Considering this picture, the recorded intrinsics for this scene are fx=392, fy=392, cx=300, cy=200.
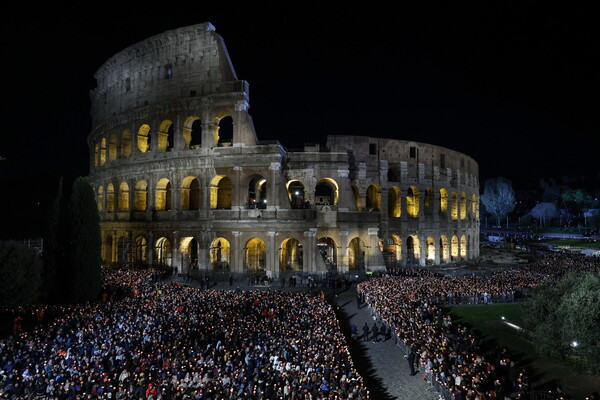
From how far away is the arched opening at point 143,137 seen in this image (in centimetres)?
4003

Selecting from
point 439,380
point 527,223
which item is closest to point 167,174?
point 439,380

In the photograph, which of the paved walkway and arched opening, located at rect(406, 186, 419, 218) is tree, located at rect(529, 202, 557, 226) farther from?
the paved walkway

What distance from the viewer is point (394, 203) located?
1793 inches

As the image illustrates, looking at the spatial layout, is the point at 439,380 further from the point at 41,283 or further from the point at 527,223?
the point at 527,223

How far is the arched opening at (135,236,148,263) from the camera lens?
3909 centimetres

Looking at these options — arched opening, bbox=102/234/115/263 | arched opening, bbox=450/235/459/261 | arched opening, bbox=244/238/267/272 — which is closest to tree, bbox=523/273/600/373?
arched opening, bbox=244/238/267/272

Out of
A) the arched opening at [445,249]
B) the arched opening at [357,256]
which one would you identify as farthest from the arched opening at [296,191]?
the arched opening at [445,249]

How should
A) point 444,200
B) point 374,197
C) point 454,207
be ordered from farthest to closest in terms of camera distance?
1. point 454,207
2. point 444,200
3. point 374,197

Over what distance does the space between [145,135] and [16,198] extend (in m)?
47.2

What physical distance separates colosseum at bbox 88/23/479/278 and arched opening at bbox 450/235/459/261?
1637mm

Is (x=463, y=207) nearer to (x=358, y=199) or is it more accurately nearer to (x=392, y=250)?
(x=392, y=250)

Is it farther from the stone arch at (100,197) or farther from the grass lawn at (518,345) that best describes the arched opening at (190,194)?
the grass lawn at (518,345)

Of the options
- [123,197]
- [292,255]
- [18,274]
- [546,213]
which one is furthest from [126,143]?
[546,213]

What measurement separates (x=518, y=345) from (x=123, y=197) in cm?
3759
